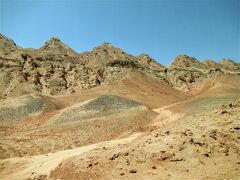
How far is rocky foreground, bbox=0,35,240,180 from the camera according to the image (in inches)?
449

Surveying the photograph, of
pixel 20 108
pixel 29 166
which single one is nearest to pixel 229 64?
pixel 20 108

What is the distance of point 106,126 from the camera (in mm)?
24281

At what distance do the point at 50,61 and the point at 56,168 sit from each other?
128 feet

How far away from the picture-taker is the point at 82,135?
22.5 m

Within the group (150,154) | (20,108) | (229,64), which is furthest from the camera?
(229,64)

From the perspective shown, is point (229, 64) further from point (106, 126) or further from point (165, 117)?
point (106, 126)

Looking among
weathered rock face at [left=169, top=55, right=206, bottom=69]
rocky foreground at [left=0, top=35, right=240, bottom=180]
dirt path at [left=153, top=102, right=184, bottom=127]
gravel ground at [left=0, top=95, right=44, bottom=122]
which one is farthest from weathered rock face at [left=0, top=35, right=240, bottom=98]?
weathered rock face at [left=169, top=55, right=206, bottom=69]

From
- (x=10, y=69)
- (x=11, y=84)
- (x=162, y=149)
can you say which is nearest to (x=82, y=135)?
(x=162, y=149)

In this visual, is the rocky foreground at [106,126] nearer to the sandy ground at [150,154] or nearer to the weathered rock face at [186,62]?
the sandy ground at [150,154]

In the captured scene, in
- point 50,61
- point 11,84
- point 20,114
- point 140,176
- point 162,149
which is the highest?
point 50,61

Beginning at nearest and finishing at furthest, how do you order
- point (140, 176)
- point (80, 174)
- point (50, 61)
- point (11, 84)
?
1. point (140, 176)
2. point (80, 174)
3. point (11, 84)
4. point (50, 61)

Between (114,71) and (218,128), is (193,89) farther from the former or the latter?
(218,128)

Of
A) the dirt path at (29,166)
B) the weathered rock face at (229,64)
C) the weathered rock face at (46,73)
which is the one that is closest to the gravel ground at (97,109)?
the dirt path at (29,166)

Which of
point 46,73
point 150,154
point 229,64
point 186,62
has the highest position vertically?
point 229,64
